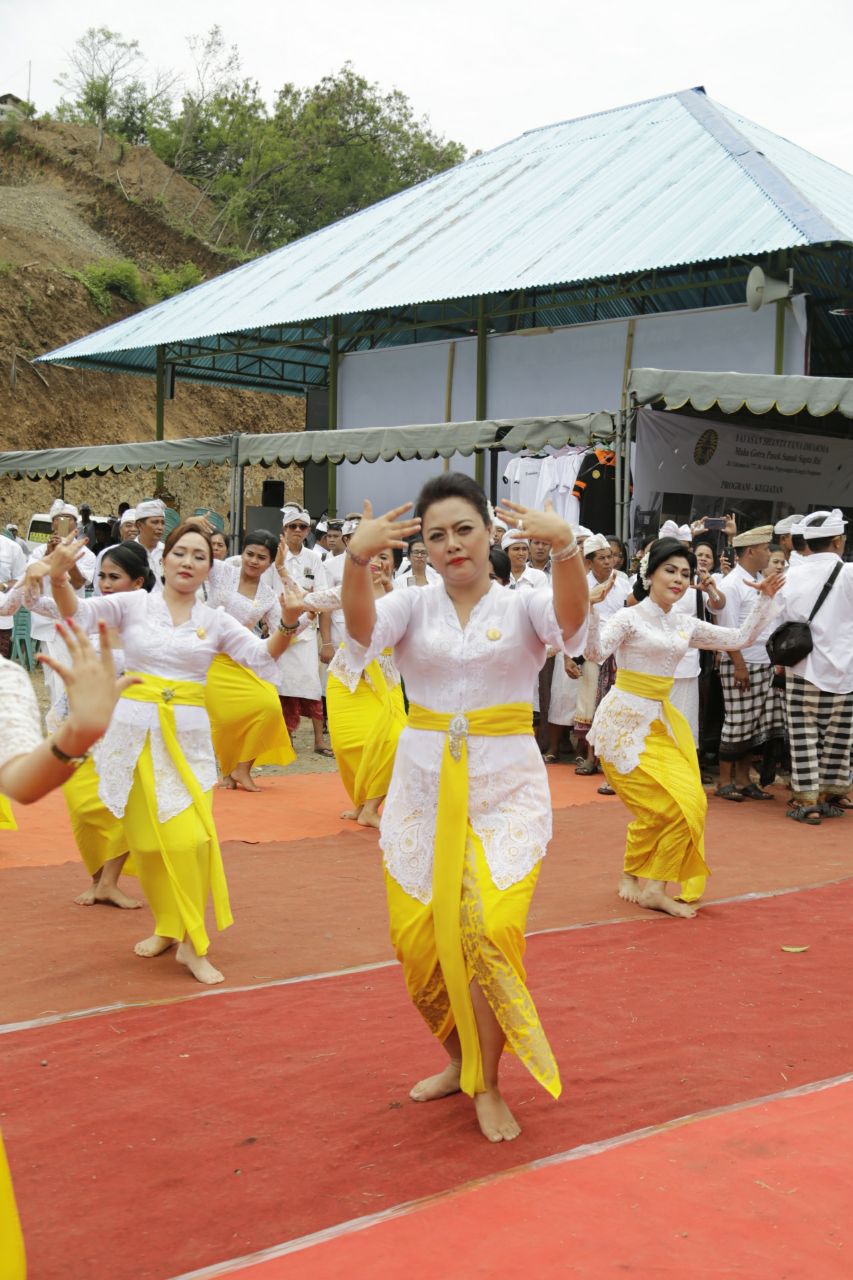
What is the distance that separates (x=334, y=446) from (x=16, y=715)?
37.9ft

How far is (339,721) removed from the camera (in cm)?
867

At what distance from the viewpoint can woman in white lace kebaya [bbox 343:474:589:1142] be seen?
3678 mm

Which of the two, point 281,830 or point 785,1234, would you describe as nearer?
point 785,1234

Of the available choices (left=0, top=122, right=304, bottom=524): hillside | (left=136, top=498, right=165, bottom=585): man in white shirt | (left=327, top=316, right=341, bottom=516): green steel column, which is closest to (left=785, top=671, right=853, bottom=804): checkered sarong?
(left=136, top=498, right=165, bottom=585): man in white shirt

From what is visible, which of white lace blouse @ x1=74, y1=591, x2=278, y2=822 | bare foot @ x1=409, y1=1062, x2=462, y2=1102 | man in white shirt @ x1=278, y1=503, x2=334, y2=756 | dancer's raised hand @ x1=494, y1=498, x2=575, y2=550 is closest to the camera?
dancer's raised hand @ x1=494, y1=498, x2=575, y2=550

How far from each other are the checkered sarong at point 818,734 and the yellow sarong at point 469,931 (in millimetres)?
6024

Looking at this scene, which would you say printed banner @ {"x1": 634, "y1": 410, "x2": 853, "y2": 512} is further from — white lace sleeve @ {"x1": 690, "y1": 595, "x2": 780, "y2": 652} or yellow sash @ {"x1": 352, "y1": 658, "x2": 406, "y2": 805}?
white lace sleeve @ {"x1": 690, "y1": 595, "x2": 780, "y2": 652}

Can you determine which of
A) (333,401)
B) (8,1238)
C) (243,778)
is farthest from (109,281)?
(8,1238)

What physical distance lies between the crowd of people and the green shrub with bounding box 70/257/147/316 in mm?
26220

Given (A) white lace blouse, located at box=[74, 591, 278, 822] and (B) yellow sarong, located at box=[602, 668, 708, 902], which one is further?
(B) yellow sarong, located at box=[602, 668, 708, 902]

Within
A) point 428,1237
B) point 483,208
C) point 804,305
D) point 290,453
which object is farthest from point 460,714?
point 483,208

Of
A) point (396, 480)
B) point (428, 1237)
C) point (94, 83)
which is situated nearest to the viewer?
point (428, 1237)

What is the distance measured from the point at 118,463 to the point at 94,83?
42.5 meters

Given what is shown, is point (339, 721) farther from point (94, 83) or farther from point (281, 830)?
point (94, 83)
